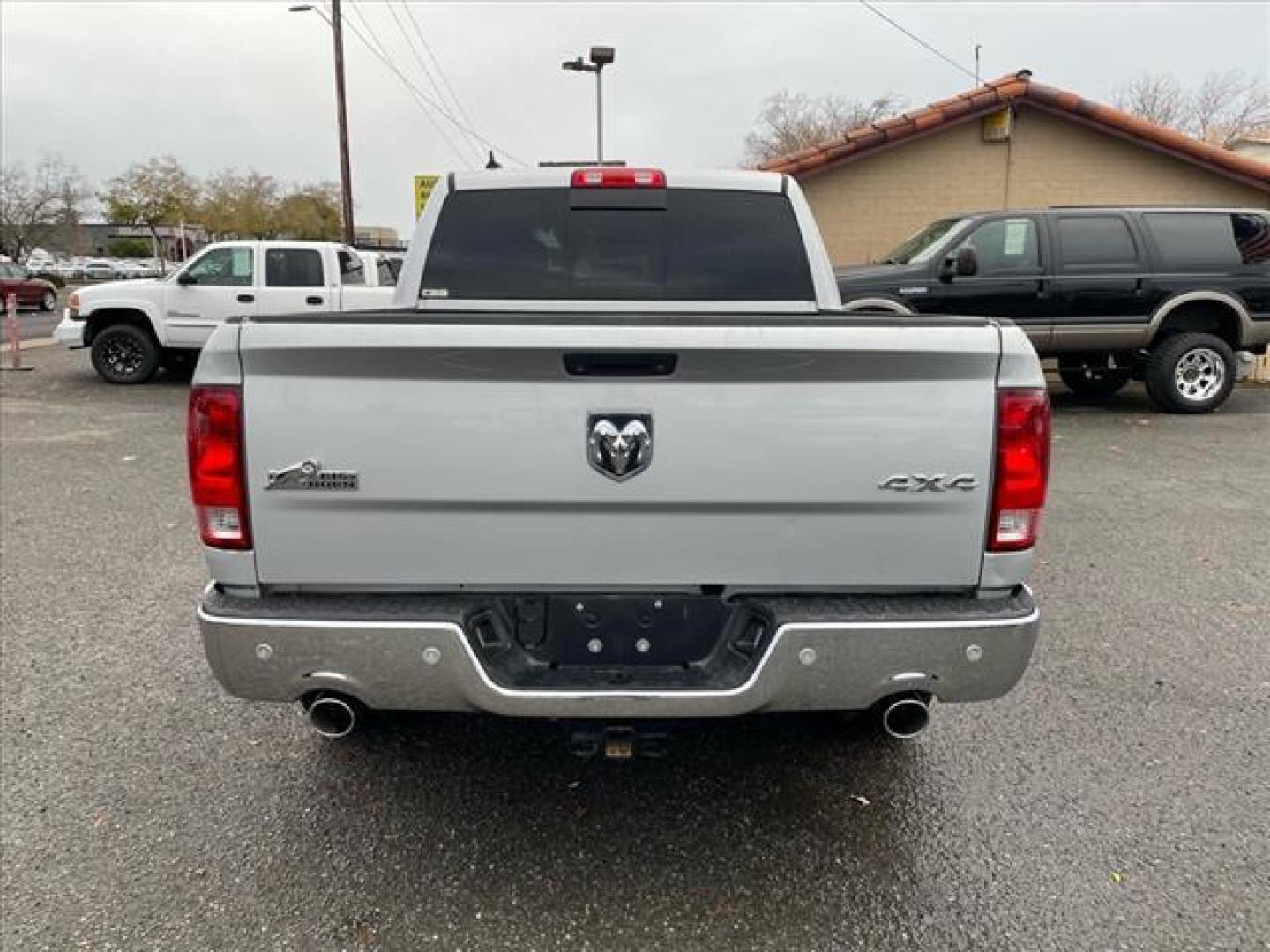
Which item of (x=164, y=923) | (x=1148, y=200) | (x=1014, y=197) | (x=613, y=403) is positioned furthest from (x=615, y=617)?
(x=1148, y=200)

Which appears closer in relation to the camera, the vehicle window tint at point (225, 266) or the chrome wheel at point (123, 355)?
the vehicle window tint at point (225, 266)

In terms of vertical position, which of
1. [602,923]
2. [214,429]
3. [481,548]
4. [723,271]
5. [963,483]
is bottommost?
[602,923]

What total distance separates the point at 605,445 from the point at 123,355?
498 inches

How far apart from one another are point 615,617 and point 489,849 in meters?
0.91

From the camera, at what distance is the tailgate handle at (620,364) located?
220 cm

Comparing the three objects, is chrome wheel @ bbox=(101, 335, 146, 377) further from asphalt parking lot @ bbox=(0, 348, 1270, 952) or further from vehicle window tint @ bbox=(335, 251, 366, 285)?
asphalt parking lot @ bbox=(0, 348, 1270, 952)

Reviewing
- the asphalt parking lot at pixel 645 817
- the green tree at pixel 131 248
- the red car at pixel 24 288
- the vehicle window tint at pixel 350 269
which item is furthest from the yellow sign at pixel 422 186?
the green tree at pixel 131 248

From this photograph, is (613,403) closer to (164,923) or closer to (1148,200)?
(164,923)

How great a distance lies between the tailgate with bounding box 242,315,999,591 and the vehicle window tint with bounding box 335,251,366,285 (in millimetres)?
11089

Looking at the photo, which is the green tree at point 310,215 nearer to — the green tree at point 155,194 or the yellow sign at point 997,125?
the green tree at point 155,194

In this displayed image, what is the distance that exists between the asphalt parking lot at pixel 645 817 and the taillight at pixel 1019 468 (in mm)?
1045

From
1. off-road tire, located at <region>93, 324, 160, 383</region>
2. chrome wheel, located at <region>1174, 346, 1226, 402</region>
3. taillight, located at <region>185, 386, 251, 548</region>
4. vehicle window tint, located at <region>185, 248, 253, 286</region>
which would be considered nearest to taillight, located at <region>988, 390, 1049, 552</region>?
taillight, located at <region>185, 386, 251, 548</region>

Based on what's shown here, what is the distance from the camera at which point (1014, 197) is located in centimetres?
1345

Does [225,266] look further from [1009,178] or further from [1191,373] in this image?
[1191,373]
